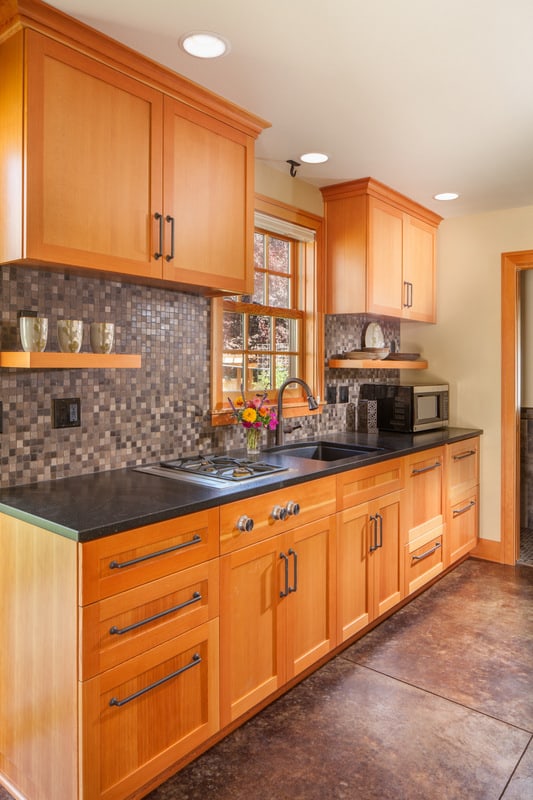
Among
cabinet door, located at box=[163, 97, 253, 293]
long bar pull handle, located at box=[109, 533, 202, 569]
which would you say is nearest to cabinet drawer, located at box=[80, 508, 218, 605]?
long bar pull handle, located at box=[109, 533, 202, 569]

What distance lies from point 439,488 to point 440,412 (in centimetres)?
68

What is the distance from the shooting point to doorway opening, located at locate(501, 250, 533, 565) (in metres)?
3.89

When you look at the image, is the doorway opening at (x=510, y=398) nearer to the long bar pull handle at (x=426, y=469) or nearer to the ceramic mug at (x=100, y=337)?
the long bar pull handle at (x=426, y=469)

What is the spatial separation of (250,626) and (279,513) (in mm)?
419

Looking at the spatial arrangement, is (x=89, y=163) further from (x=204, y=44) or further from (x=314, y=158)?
(x=314, y=158)

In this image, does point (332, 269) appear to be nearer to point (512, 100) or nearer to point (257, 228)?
point (257, 228)

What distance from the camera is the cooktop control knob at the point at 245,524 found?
199cm

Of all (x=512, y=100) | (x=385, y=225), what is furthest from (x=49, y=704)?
(x=385, y=225)

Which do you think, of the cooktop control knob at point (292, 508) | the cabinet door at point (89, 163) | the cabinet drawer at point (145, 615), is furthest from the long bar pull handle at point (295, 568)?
the cabinet door at point (89, 163)

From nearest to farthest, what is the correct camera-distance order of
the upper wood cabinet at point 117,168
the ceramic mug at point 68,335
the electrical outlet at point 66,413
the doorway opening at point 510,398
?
1. the upper wood cabinet at point 117,168
2. the ceramic mug at point 68,335
3. the electrical outlet at point 66,413
4. the doorway opening at point 510,398

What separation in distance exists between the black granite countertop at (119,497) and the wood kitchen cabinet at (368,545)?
0.19 meters

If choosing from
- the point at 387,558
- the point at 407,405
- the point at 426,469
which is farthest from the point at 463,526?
the point at 387,558

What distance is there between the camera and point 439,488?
3490mm

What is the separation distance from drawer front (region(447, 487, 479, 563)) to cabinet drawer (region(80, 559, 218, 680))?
7.29ft
